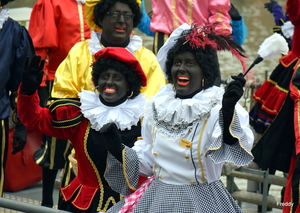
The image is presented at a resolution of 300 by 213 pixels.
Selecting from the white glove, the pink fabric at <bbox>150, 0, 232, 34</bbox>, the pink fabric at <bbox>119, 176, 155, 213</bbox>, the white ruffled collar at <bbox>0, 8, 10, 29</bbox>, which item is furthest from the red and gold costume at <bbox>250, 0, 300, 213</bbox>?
the white ruffled collar at <bbox>0, 8, 10, 29</bbox>

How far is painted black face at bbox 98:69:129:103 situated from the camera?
4020 millimetres

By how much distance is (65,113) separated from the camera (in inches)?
161

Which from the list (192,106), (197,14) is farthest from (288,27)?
(192,106)

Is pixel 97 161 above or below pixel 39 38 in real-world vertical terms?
below

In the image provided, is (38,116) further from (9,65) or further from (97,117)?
(9,65)

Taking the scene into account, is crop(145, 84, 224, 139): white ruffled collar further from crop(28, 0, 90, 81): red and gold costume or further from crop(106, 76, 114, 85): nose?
crop(28, 0, 90, 81): red and gold costume

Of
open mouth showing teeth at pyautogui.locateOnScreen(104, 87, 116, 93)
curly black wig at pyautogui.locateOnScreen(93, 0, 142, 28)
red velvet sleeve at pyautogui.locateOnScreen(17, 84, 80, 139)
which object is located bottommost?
red velvet sleeve at pyautogui.locateOnScreen(17, 84, 80, 139)

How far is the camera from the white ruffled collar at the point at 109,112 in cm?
402

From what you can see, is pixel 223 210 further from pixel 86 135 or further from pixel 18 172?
pixel 18 172

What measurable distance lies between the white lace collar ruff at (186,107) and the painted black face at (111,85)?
491 mm

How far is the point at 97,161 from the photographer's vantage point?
13.4 feet

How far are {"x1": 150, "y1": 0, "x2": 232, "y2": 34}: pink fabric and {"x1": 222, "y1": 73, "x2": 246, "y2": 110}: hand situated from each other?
2554mm

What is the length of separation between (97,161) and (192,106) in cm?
88

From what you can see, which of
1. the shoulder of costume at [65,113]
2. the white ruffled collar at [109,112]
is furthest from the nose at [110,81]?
the shoulder of costume at [65,113]
